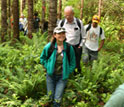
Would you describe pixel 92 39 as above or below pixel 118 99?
below

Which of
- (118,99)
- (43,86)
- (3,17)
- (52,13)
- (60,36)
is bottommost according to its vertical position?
(43,86)

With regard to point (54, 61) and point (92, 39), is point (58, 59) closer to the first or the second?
point (54, 61)

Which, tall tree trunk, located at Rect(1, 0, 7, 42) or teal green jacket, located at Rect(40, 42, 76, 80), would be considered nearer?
teal green jacket, located at Rect(40, 42, 76, 80)

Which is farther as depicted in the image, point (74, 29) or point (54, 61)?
point (74, 29)

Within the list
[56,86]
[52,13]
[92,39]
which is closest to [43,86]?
[56,86]

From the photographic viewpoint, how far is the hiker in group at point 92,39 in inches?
230

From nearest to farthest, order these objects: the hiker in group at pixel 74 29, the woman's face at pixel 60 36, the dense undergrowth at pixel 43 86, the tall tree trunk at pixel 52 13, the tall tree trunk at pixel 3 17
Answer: the woman's face at pixel 60 36
the dense undergrowth at pixel 43 86
the hiker in group at pixel 74 29
the tall tree trunk at pixel 52 13
the tall tree trunk at pixel 3 17

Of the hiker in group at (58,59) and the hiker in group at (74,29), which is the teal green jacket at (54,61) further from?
the hiker in group at (74,29)

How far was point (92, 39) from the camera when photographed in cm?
596

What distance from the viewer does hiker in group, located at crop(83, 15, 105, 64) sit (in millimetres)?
5836

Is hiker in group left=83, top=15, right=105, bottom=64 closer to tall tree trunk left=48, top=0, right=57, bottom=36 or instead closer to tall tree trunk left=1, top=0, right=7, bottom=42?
tall tree trunk left=48, top=0, right=57, bottom=36

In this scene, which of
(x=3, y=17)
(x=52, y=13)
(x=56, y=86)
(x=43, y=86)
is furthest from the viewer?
(x=3, y=17)

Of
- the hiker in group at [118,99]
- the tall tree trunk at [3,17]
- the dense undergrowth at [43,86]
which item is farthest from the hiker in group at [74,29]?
the tall tree trunk at [3,17]

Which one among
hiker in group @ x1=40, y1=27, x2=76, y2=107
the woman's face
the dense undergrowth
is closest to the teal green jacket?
hiker in group @ x1=40, y1=27, x2=76, y2=107
